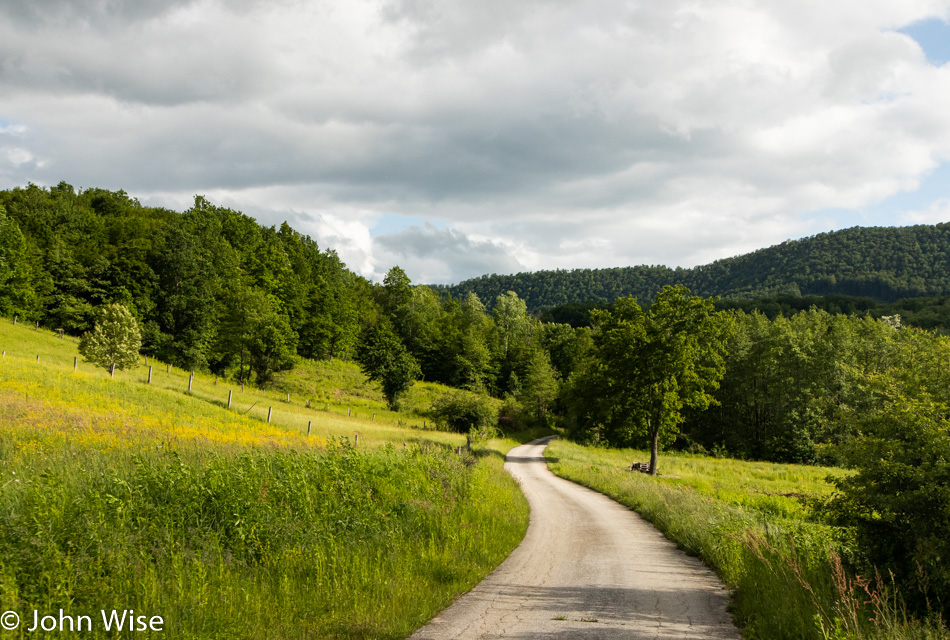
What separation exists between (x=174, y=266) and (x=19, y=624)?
60.8 m

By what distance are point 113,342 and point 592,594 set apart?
Answer: 122 ft

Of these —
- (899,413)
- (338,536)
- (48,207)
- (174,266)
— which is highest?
(48,207)

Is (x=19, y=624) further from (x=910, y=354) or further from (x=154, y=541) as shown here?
(x=910, y=354)

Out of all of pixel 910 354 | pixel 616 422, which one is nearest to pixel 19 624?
pixel 910 354

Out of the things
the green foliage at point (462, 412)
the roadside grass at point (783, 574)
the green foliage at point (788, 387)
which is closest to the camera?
the roadside grass at point (783, 574)

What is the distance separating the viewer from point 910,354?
734 centimetres

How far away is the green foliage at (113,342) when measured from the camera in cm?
3322

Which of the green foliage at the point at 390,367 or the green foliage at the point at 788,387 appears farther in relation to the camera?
the green foliage at the point at 788,387

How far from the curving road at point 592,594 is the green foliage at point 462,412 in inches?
1415

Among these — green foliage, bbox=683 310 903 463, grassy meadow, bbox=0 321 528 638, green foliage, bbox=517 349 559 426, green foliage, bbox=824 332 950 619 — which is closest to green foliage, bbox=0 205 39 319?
grassy meadow, bbox=0 321 528 638

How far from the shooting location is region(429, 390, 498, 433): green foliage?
161ft

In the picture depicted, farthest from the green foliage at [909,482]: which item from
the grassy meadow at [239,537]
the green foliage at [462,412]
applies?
the green foliage at [462,412]

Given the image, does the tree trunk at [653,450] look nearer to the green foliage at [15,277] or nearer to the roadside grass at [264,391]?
the roadside grass at [264,391]

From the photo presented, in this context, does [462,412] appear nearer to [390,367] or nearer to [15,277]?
[390,367]
